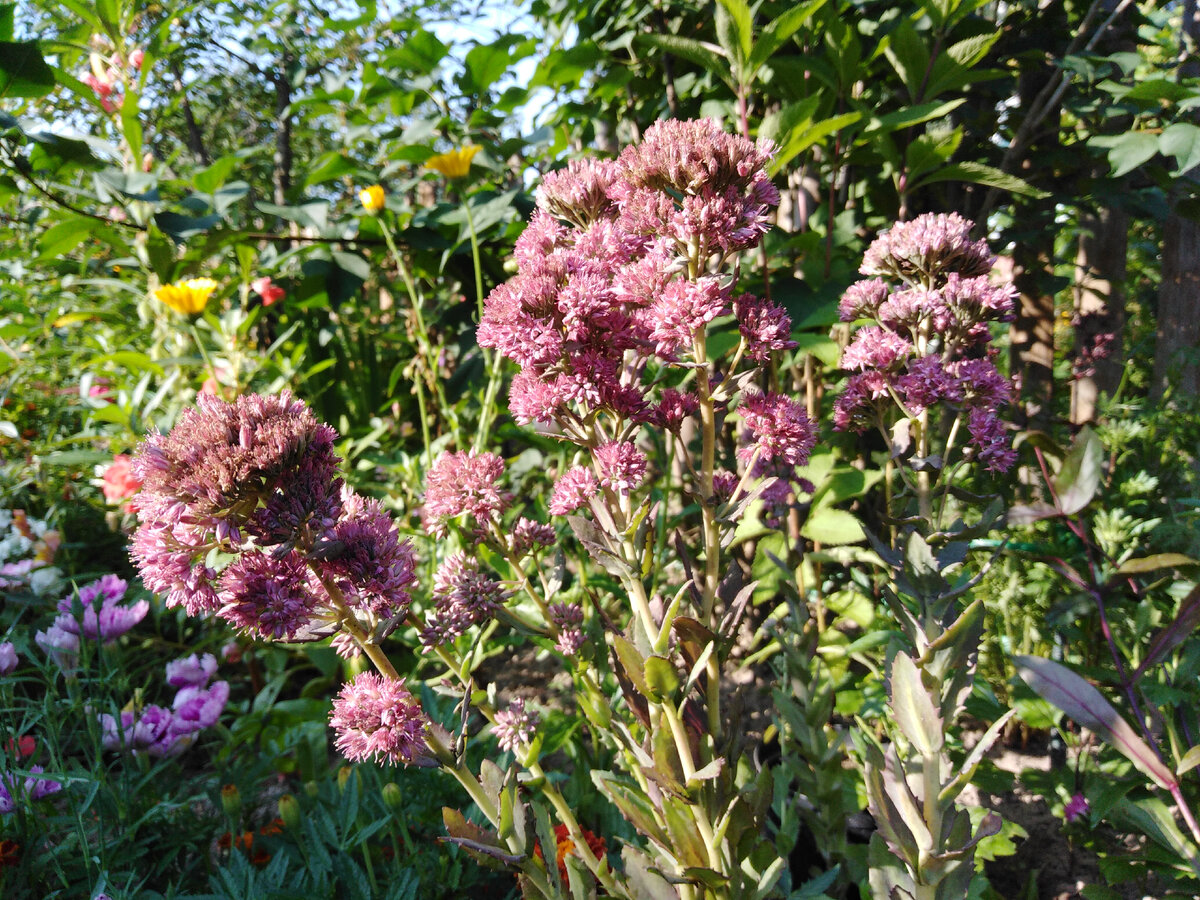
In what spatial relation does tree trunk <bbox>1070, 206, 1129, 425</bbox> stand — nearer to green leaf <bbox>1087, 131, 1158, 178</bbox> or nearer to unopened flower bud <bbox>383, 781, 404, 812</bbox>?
green leaf <bbox>1087, 131, 1158, 178</bbox>

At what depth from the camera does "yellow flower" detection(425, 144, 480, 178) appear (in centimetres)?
197

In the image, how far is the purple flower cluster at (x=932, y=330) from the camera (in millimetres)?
926

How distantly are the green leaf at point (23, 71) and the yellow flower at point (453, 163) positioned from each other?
867 mm

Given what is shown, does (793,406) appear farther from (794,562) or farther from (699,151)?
(794,562)

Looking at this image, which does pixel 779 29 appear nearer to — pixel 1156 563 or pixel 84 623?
pixel 1156 563

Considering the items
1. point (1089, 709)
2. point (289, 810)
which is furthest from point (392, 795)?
point (1089, 709)

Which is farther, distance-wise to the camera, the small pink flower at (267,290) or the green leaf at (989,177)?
the small pink flower at (267,290)

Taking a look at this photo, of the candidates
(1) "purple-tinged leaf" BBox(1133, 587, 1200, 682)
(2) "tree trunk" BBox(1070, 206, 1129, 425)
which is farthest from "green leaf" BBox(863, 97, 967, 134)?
(2) "tree trunk" BBox(1070, 206, 1129, 425)

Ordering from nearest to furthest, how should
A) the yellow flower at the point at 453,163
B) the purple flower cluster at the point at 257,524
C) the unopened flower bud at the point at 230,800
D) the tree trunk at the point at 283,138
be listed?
the purple flower cluster at the point at 257,524
the unopened flower bud at the point at 230,800
the yellow flower at the point at 453,163
the tree trunk at the point at 283,138

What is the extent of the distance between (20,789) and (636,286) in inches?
48.2

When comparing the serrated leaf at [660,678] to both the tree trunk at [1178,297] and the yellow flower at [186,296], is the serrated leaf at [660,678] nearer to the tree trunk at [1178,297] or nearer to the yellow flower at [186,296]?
the yellow flower at [186,296]

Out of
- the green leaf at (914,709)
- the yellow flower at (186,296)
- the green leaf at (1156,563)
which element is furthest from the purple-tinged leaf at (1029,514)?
the yellow flower at (186,296)

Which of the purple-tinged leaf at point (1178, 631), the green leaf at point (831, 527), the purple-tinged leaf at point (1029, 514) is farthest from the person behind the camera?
the green leaf at point (831, 527)

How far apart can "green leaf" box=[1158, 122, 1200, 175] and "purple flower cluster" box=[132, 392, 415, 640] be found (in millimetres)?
1537
